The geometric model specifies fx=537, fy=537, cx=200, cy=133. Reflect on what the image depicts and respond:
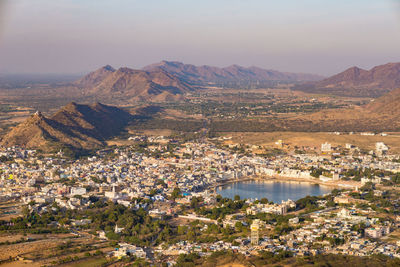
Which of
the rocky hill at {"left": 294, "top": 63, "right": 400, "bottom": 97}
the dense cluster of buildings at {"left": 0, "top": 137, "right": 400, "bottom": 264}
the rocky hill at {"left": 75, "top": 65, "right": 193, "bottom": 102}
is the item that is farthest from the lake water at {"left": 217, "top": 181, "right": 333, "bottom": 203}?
the rocky hill at {"left": 294, "top": 63, "right": 400, "bottom": 97}

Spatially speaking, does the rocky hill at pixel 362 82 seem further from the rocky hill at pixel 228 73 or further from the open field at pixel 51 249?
the open field at pixel 51 249

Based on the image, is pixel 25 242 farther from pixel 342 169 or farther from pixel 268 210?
pixel 342 169

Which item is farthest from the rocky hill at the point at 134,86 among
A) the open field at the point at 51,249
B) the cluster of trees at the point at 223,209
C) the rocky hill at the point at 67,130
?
the open field at the point at 51,249

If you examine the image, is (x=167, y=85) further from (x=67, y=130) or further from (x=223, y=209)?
(x=223, y=209)

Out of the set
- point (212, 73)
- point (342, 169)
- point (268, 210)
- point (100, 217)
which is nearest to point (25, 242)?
point (100, 217)

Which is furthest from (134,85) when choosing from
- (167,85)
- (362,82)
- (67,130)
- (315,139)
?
(315,139)

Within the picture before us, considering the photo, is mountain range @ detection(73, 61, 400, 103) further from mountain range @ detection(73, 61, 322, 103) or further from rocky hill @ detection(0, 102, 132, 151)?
rocky hill @ detection(0, 102, 132, 151)
